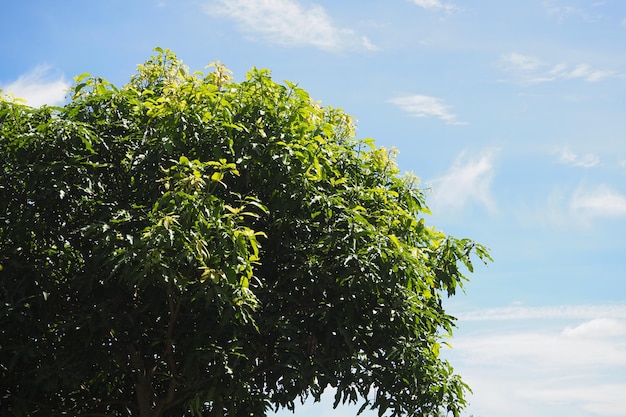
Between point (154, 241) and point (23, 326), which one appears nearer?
point (154, 241)

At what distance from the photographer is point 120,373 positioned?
1545 cm

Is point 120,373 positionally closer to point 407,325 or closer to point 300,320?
point 300,320

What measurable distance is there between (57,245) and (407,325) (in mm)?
6218

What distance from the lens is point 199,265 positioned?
36.1ft

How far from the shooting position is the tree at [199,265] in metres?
12.0

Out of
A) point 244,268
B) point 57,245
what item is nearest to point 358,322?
point 244,268

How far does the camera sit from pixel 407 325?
42.7 ft

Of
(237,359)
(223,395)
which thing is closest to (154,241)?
(237,359)

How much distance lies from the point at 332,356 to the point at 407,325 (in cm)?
149

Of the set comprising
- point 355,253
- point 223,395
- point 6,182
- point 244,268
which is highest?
point 6,182

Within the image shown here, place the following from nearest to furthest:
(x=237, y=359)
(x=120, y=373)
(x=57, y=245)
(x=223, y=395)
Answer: (x=237, y=359), (x=223, y=395), (x=57, y=245), (x=120, y=373)

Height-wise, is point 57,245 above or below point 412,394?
above

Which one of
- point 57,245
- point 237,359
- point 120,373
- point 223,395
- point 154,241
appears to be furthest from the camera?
point 120,373

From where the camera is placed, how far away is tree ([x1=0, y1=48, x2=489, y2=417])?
12.0 m
